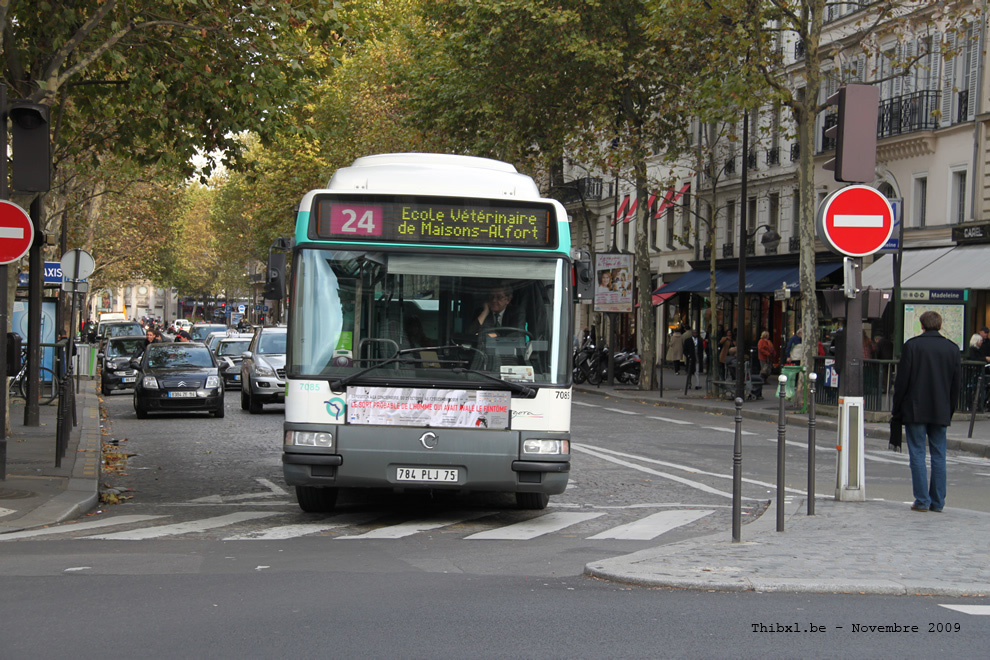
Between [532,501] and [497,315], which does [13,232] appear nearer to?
[497,315]

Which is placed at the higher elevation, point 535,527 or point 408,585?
point 408,585

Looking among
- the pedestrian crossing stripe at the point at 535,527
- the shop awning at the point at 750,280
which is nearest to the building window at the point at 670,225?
the shop awning at the point at 750,280

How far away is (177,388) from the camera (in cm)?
2412

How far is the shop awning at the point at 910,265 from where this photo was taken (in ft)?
103

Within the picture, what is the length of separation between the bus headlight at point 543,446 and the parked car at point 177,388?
50.7 feet

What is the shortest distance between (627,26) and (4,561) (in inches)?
1195

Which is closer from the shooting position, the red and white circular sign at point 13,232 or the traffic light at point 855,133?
the traffic light at point 855,133

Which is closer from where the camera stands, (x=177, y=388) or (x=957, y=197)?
(x=177, y=388)

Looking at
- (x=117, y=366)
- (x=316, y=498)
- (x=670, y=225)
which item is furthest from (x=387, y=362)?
(x=670, y=225)

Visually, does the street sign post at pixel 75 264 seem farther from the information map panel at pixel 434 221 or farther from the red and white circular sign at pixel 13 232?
the information map panel at pixel 434 221

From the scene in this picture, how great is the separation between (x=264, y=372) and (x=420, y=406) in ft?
52.6

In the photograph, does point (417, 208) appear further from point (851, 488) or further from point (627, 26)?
point (627, 26)

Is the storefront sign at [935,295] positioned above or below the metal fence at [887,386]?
above

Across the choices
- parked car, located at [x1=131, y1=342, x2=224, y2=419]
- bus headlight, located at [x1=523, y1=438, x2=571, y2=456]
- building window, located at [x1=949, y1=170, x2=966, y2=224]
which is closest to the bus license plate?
bus headlight, located at [x1=523, y1=438, x2=571, y2=456]
